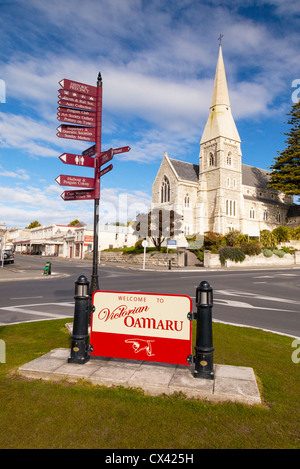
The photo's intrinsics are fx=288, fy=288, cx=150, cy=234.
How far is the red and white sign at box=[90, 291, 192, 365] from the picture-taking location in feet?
13.1

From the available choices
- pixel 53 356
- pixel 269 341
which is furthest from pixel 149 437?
pixel 269 341

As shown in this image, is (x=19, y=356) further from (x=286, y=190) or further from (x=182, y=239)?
(x=286, y=190)

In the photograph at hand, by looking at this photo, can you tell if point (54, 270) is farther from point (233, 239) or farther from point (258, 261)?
point (258, 261)

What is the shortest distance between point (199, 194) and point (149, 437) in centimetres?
5762

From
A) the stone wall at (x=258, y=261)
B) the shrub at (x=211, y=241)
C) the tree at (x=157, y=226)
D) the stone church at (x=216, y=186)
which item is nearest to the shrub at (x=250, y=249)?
the stone wall at (x=258, y=261)

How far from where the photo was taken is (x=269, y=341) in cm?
566

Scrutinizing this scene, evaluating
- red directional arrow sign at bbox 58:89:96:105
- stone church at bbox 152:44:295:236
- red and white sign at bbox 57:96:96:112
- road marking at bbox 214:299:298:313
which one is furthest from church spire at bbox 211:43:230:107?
red and white sign at bbox 57:96:96:112

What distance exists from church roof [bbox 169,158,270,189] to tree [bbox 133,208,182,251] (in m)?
16.7

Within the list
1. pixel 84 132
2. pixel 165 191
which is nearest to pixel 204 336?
pixel 84 132

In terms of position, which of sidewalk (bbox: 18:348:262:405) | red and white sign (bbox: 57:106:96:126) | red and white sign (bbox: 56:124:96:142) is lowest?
sidewalk (bbox: 18:348:262:405)

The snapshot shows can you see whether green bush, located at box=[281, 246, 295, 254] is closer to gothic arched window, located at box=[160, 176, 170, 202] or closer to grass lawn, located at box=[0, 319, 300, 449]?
gothic arched window, located at box=[160, 176, 170, 202]

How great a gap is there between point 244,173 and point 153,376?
6888cm

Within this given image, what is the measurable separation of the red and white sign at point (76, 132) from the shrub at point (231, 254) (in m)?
31.5

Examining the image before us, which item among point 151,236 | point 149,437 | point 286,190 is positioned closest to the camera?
point 149,437
